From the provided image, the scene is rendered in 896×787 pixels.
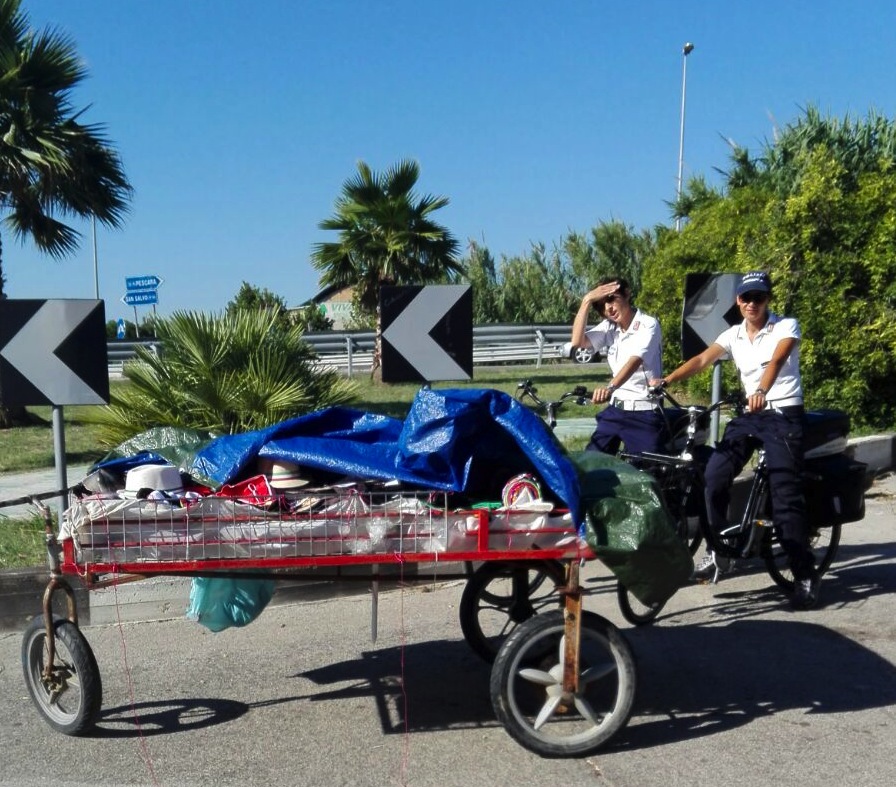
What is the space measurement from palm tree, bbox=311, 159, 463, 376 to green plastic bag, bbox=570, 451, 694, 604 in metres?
15.7

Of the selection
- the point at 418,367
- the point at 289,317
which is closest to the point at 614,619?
the point at 418,367

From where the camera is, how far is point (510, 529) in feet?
13.2

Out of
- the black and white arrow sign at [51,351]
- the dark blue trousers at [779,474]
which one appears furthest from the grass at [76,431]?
the dark blue trousers at [779,474]

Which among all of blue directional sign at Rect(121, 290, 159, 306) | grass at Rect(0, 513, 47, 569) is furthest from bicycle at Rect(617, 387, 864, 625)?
blue directional sign at Rect(121, 290, 159, 306)

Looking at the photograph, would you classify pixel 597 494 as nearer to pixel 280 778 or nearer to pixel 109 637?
pixel 280 778

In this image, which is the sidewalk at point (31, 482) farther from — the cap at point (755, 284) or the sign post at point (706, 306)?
the cap at point (755, 284)

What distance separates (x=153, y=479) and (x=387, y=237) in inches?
625

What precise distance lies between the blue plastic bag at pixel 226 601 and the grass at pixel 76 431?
2351mm

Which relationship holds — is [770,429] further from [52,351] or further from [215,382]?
[215,382]

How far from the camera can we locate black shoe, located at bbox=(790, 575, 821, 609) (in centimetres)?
616

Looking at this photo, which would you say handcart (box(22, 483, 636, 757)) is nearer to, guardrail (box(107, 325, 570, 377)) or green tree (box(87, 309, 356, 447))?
green tree (box(87, 309, 356, 447))

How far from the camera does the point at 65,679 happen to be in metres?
4.40

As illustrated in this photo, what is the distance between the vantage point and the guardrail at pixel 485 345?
2725 centimetres

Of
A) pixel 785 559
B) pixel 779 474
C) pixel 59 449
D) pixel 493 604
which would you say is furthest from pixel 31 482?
pixel 779 474
